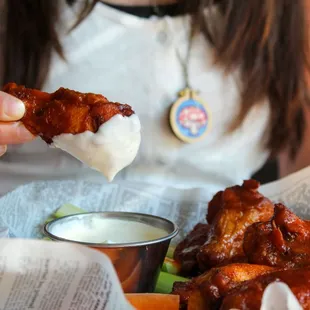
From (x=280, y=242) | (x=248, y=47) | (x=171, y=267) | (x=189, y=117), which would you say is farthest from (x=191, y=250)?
(x=248, y=47)

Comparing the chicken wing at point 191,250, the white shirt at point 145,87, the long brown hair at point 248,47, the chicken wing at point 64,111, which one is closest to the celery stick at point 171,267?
the chicken wing at point 191,250

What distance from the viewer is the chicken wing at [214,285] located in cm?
55

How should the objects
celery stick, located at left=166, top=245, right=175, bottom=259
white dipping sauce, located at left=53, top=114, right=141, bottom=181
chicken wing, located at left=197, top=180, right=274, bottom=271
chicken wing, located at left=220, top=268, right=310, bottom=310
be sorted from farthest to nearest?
celery stick, located at left=166, top=245, right=175, bottom=259 < chicken wing, located at left=197, top=180, right=274, bottom=271 < white dipping sauce, located at left=53, top=114, right=141, bottom=181 < chicken wing, located at left=220, top=268, right=310, bottom=310

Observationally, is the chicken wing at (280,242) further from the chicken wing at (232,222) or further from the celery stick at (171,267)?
the celery stick at (171,267)

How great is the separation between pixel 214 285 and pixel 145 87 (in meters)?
0.82

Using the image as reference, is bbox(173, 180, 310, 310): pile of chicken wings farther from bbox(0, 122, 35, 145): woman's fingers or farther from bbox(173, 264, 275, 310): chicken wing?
bbox(0, 122, 35, 145): woman's fingers

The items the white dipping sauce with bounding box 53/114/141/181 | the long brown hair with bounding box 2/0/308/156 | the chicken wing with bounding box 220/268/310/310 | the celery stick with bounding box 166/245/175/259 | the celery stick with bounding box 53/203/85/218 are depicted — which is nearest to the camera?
the chicken wing with bounding box 220/268/310/310

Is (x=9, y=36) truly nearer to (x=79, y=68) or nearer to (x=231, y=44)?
(x=79, y=68)

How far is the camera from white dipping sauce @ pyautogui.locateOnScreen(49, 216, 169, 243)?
0.80 meters

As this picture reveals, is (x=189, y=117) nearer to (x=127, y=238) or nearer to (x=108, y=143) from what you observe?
(x=127, y=238)

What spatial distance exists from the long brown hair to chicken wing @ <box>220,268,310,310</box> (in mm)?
884

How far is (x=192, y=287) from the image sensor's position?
Result: 0.62 meters

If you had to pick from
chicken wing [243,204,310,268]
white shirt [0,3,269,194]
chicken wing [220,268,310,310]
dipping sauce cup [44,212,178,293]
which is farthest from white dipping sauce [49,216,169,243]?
white shirt [0,3,269,194]

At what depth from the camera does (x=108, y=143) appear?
25.2 inches
